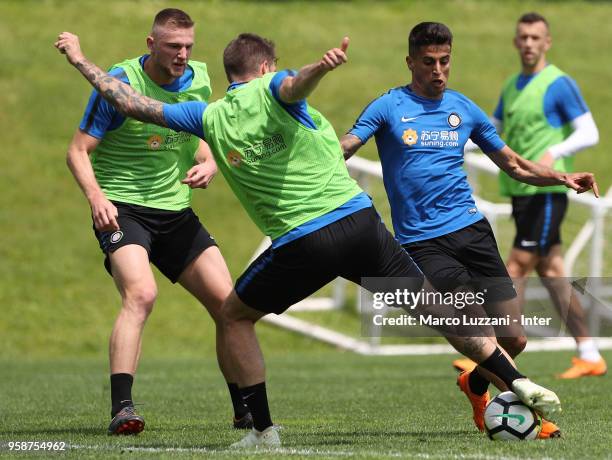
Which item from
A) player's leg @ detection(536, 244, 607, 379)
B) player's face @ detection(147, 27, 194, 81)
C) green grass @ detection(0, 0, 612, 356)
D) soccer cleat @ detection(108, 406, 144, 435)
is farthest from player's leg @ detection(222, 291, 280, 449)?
green grass @ detection(0, 0, 612, 356)

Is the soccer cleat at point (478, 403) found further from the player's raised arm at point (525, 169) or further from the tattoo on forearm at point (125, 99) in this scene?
the tattoo on forearm at point (125, 99)

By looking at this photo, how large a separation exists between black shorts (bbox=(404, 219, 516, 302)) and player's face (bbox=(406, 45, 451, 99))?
2.82 ft

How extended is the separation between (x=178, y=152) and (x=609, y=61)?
24.2 m

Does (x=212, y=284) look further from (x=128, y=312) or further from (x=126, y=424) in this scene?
(x=126, y=424)

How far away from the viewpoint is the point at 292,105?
630 cm

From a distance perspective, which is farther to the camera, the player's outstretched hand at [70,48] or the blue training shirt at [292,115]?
the player's outstretched hand at [70,48]

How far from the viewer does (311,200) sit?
21.0ft

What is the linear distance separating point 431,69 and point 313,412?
2477 millimetres

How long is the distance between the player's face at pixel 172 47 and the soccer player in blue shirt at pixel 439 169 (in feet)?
3.70

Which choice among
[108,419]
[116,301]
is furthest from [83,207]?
[108,419]

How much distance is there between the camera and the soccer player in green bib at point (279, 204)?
20.9 ft

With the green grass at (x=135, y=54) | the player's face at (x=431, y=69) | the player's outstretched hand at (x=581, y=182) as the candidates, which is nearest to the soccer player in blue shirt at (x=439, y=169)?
the player's face at (x=431, y=69)

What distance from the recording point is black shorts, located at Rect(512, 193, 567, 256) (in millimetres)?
10875

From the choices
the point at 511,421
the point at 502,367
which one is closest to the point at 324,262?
the point at 502,367
